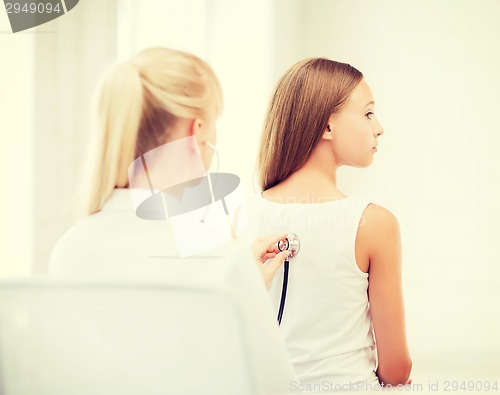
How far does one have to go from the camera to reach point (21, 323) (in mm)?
629

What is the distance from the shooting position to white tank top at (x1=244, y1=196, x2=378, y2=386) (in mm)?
907

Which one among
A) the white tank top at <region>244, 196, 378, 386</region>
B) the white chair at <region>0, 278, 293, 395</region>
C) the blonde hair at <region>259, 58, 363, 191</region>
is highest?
the blonde hair at <region>259, 58, 363, 191</region>

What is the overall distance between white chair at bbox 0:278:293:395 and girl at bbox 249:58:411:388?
304mm

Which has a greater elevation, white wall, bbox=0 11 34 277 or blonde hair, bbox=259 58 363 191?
blonde hair, bbox=259 58 363 191

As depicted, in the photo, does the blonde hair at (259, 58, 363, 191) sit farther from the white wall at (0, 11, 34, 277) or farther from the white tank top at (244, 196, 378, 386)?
the white wall at (0, 11, 34, 277)

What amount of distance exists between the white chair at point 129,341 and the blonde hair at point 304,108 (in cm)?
42

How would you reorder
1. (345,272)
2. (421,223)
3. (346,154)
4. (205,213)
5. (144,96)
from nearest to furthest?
(144,96), (345,272), (346,154), (205,213), (421,223)

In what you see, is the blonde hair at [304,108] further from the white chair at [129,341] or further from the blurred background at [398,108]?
the blurred background at [398,108]

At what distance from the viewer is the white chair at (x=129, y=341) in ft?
1.87

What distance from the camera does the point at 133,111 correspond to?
0.75 meters

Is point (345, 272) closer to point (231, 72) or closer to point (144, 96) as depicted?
point (144, 96)

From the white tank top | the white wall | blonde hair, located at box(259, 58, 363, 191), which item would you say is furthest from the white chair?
the white wall

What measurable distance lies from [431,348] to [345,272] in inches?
39.9

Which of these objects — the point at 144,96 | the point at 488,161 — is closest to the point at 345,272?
the point at 144,96
